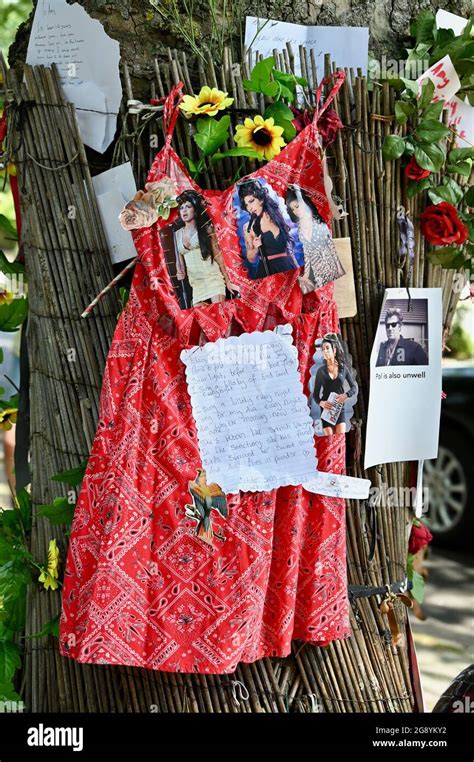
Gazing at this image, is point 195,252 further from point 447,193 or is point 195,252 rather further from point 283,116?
point 447,193

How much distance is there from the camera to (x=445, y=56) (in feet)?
7.06

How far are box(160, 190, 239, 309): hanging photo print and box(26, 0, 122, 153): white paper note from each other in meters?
0.30

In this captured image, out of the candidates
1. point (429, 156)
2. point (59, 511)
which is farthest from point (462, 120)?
point (59, 511)

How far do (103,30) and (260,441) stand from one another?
1.00m

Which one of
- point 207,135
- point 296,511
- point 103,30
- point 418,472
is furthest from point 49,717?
point 103,30

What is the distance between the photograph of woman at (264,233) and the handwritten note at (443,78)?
1.72 ft

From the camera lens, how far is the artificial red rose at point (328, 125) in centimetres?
203

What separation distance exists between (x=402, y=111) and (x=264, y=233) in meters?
0.47

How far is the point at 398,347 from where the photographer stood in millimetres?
2184

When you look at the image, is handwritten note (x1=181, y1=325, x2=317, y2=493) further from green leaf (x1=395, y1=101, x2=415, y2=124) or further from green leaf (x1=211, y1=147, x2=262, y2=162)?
green leaf (x1=395, y1=101, x2=415, y2=124)

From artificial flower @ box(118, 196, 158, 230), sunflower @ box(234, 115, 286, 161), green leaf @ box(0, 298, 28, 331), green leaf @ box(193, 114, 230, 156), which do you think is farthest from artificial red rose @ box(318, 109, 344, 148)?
green leaf @ box(0, 298, 28, 331)

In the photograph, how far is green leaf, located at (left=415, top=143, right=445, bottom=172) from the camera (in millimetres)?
2111

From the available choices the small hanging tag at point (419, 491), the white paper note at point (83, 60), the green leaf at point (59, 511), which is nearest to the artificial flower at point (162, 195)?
the white paper note at point (83, 60)

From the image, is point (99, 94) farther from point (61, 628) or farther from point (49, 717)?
point (49, 717)
